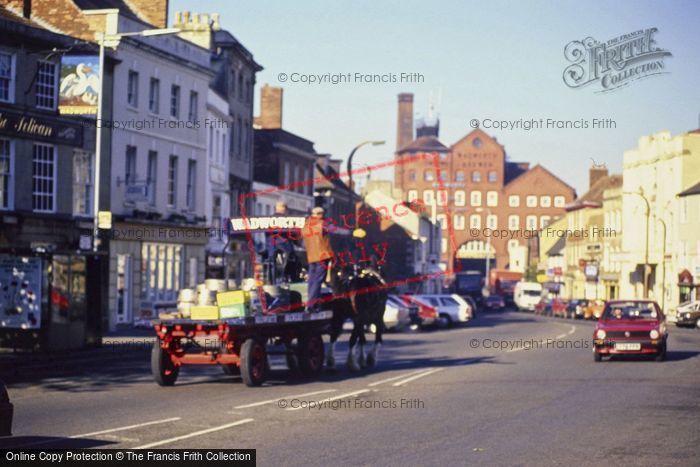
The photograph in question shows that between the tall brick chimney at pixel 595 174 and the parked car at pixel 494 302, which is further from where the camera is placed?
Result: the tall brick chimney at pixel 595 174

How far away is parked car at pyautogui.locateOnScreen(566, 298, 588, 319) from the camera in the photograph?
82.5 metres

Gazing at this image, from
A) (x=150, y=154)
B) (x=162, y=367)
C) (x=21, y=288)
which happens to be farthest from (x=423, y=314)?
(x=162, y=367)

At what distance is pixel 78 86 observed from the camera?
31812 mm

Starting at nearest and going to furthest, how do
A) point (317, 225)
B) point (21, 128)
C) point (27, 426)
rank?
point (27, 426) < point (317, 225) < point (21, 128)

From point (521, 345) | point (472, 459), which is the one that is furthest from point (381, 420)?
point (521, 345)

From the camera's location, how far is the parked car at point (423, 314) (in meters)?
51.7

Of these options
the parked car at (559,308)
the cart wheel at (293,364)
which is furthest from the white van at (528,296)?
the cart wheel at (293,364)

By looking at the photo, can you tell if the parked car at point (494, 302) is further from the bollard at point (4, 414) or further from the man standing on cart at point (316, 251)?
the bollard at point (4, 414)

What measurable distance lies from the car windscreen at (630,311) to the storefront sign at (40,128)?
16.6 metres

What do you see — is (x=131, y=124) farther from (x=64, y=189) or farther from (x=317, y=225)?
(x=317, y=225)

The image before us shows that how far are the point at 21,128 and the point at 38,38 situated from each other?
285 centimetres

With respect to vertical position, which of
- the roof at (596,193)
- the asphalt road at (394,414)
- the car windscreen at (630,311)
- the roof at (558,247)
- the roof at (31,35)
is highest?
the roof at (596,193)

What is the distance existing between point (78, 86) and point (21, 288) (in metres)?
5.83

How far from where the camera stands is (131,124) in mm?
43438
